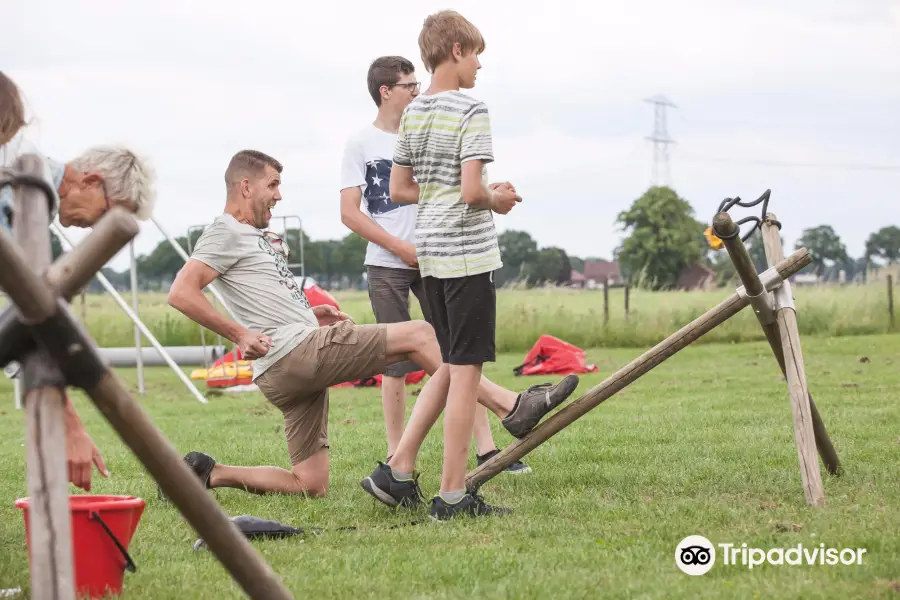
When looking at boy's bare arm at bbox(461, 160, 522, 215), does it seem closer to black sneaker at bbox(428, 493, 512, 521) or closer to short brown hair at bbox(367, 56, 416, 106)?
black sneaker at bbox(428, 493, 512, 521)

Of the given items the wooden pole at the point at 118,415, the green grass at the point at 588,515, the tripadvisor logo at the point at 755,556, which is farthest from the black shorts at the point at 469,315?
the wooden pole at the point at 118,415

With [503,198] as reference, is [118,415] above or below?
below

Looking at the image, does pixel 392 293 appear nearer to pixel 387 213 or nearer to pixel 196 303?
pixel 387 213

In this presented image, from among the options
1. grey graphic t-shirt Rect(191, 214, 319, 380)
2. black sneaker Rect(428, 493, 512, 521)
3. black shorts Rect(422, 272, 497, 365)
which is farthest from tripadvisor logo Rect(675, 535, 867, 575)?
grey graphic t-shirt Rect(191, 214, 319, 380)

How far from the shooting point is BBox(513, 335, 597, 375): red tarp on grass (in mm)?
14734

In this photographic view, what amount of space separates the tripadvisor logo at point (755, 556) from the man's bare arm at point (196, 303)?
2.39 metres

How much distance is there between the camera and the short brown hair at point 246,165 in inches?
216

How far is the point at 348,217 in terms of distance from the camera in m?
6.00

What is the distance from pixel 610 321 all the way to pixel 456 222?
58.2 ft

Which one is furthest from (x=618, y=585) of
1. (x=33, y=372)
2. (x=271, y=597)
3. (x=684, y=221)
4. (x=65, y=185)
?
(x=684, y=221)

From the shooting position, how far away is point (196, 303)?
515 centimetres

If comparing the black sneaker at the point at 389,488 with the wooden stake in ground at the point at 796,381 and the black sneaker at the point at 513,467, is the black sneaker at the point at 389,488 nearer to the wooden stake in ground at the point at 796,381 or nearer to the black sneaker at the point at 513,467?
the black sneaker at the point at 513,467

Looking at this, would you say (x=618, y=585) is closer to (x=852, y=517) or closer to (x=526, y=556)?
(x=526, y=556)

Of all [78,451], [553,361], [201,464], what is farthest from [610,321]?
[78,451]
